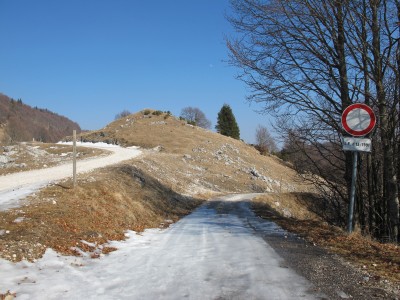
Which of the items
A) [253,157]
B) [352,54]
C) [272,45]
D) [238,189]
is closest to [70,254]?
[272,45]

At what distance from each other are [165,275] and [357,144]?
4.73m

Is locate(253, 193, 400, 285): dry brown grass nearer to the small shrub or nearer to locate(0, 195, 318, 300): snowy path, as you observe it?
locate(0, 195, 318, 300): snowy path

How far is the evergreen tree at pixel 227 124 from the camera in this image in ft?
279

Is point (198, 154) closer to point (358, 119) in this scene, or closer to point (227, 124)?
point (227, 124)

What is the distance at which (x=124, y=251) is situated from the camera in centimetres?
758

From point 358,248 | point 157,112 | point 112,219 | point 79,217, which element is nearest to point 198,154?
point 157,112

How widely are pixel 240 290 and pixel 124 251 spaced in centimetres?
343

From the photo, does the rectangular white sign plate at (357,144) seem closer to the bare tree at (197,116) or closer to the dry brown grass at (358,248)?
the dry brown grass at (358,248)

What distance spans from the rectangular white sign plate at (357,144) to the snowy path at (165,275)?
8.54ft

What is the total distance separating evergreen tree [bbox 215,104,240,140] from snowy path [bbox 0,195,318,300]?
77.7m

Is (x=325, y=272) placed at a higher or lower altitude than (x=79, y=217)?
lower

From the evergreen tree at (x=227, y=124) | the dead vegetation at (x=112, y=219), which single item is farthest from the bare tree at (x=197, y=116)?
the dead vegetation at (x=112, y=219)

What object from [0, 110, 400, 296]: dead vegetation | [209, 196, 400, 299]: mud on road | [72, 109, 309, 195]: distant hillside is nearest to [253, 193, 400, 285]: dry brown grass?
[0, 110, 400, 296]: dead vegetation

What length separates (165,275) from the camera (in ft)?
18.3
